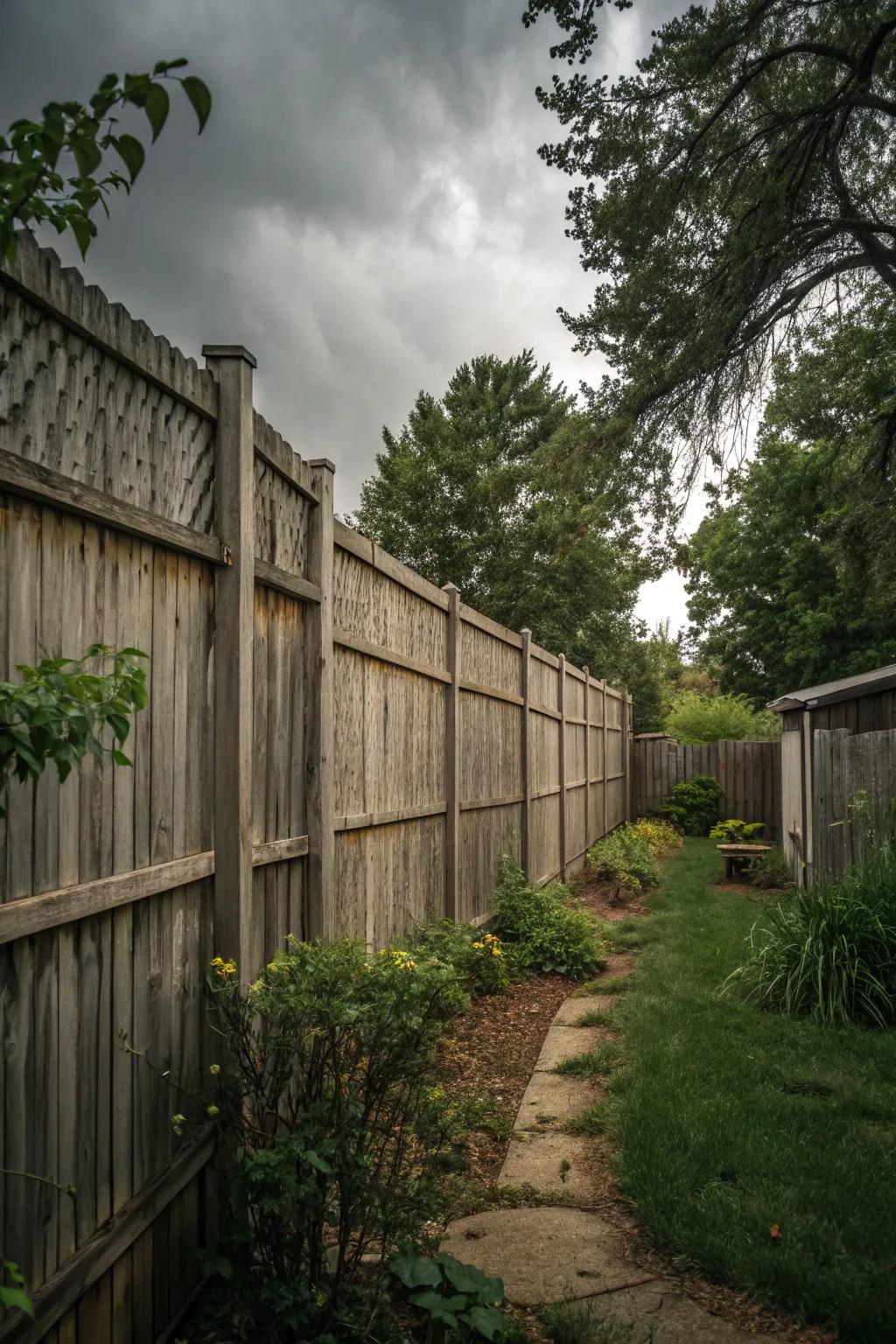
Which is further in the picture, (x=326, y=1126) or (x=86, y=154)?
(x=326, y=1126)

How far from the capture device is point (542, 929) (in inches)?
277

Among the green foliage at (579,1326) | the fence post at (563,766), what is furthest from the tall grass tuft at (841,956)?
the fence post at (563,766)

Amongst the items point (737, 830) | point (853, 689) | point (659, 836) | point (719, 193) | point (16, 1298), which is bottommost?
point (659, 836)

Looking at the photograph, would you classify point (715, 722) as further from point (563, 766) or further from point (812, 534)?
point (563, 766)

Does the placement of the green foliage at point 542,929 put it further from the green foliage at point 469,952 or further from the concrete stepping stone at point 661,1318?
the concrete stepping stone at point 661,1318

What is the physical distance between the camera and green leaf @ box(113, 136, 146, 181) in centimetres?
111

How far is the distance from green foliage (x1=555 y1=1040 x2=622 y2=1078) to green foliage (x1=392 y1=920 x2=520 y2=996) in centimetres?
65

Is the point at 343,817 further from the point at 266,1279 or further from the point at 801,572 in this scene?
the point at 801,572

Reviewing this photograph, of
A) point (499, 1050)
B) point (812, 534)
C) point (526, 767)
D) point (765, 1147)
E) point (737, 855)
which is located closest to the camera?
point (765, 1147)

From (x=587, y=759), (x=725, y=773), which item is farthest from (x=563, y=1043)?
(x=725, y=773)

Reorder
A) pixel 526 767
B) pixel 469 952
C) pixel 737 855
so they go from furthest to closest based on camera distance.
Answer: pixel 737 855 < pixel 526 767 < pixel 469 952

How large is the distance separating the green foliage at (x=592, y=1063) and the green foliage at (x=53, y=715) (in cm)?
382

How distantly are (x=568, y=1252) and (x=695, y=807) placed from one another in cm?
1611

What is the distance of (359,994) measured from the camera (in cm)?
256
